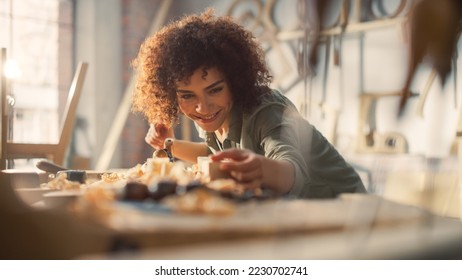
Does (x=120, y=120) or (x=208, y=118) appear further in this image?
(x=120, y=120)

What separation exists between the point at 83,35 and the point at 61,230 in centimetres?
228

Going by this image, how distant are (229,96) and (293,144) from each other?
152 mm

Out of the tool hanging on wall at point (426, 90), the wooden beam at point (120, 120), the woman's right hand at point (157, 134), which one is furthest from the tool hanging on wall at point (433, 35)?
the wooden beam at point (120, 120)

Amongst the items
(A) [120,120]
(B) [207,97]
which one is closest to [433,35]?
(B) [207,97]

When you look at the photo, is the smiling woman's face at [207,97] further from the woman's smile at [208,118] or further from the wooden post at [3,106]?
the wooden post at [3,106]

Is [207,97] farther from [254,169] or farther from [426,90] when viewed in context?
[426,90]

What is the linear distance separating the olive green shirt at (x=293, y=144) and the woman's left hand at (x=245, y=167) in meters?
0.06

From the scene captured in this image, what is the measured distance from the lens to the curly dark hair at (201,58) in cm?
78

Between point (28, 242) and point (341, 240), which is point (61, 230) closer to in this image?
point (28, 242)

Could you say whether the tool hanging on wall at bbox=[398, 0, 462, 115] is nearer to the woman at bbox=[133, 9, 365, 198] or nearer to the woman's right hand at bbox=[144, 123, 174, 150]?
the woman at bbox=[133, 9, 365, 198]

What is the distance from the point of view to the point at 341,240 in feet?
1.07

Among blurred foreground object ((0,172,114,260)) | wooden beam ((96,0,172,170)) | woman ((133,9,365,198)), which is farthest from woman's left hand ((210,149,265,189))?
wooden beam ((96,0,172,170))

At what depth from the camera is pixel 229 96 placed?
78 cm

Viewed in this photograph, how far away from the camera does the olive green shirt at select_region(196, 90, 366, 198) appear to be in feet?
2.14
